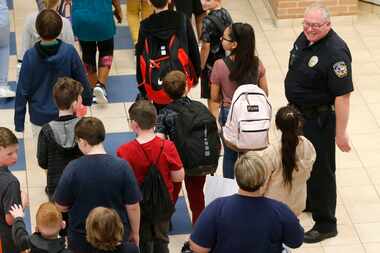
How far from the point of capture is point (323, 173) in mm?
7242

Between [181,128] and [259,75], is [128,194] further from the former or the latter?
[259,75]

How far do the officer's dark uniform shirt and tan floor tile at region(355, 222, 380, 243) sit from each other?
3.55 feet

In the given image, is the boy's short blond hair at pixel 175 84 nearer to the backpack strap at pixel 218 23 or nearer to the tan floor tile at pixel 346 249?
the backpack strap at pixel 218 23

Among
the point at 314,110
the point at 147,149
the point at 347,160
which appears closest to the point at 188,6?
the point at 347,160

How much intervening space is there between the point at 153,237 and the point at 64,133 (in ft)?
2.99

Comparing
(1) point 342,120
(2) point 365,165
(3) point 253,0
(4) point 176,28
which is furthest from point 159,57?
(3) point 253,0

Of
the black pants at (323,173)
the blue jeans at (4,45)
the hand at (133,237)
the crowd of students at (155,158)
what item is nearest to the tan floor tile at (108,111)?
the blue jeans at (4,45)

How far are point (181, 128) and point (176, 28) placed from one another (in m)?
1.26

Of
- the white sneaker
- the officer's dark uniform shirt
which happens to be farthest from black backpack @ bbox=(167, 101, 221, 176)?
the white sneaker

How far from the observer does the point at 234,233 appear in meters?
5.09

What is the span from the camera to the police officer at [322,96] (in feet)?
22.3

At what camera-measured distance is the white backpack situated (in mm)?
6727

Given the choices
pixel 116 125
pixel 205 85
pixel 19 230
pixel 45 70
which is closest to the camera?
pixel 19 230

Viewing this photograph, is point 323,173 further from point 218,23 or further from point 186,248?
point 218,23
